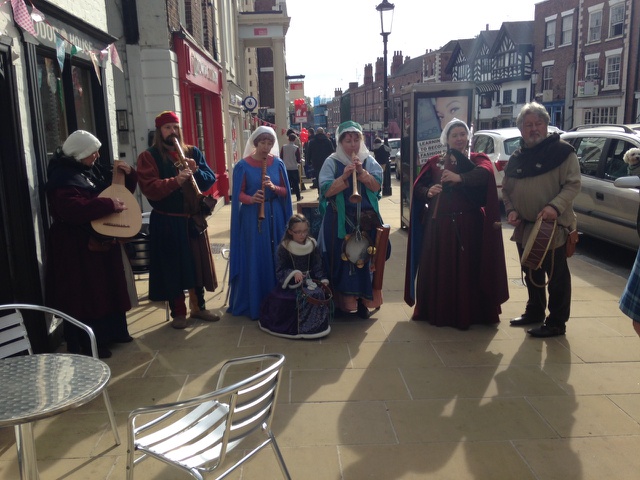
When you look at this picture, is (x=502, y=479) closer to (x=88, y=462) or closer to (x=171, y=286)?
(x=88, y=462)

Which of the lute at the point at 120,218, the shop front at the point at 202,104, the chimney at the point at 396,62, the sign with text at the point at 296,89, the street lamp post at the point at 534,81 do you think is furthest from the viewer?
the chimney at the point at 396,62

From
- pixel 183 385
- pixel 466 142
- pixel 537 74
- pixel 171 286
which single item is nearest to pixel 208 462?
pixel 183 385

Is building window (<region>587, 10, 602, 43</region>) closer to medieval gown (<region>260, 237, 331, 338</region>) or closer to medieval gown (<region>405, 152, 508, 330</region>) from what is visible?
medieval gown (<region>405, 152, 508, 330</region>)

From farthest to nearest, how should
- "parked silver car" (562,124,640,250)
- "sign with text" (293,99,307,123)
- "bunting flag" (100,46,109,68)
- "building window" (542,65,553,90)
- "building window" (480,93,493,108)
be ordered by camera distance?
"building window" (480,93,493,108) → "building window" (542,65,553,90) → "sign with text" (293,99,307,123) → "parked silver car" (562,124,640,250) → "bunting flag" (100,46,109,68)

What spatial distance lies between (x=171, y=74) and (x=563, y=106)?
31.6m

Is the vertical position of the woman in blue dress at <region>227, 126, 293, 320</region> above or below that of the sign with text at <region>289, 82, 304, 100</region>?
below

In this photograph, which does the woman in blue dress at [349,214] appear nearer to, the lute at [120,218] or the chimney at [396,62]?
the lute at [120,218]

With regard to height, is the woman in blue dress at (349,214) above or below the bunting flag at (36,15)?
below

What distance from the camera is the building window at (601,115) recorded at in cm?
3009

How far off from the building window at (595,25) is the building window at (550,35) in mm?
3877

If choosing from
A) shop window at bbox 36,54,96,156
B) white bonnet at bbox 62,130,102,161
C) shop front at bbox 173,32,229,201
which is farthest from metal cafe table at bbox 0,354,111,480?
shop front at bbox 173,32,229,201

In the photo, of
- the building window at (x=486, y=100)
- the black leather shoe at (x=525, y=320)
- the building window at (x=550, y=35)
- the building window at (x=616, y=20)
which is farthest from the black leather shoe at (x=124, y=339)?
the building window at (x=486, y=100)

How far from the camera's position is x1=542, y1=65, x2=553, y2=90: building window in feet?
120

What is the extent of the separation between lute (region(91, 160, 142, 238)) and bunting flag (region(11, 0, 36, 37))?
109 centimetres
